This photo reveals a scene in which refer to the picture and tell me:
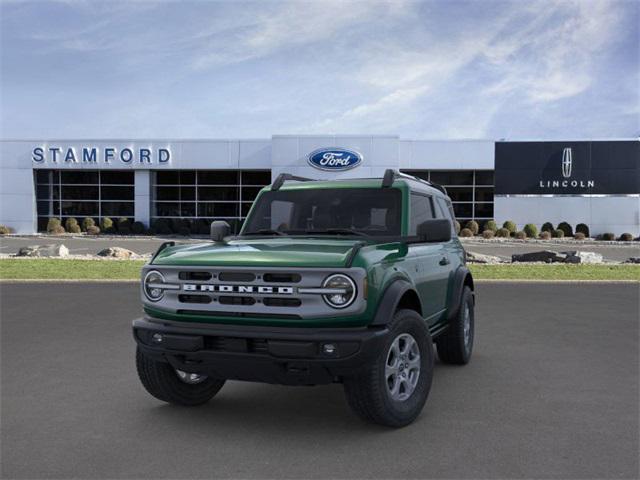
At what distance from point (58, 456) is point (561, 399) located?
4.14 m

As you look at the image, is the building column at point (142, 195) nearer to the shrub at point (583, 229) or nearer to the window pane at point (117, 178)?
the window pane at point (117, 178)

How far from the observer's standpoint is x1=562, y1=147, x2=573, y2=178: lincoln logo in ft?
125

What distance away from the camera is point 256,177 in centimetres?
4144

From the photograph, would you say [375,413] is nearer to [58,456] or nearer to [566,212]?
[58,456]

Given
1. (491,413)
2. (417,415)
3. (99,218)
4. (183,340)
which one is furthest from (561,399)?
(99,218)

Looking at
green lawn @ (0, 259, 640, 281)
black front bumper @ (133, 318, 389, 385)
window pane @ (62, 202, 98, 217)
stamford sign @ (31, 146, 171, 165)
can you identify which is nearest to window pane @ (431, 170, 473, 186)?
stamford sign @ (31, 146, 171, 165)

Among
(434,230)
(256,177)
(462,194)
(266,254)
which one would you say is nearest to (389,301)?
(434,230)

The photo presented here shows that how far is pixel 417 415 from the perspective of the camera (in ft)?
15.7

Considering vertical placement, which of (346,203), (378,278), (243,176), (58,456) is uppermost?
(243,176)

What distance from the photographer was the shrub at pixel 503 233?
36500mm

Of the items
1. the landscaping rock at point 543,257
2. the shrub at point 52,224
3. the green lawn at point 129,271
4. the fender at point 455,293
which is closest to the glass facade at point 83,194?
the shrub at point 52,224

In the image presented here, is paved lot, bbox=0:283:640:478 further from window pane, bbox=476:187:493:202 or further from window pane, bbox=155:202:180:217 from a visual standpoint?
window pane, bbox=155:202:180:217

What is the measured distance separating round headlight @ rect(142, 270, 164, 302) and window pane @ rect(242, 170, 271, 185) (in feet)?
120

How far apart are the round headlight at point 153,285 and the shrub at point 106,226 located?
119ft
